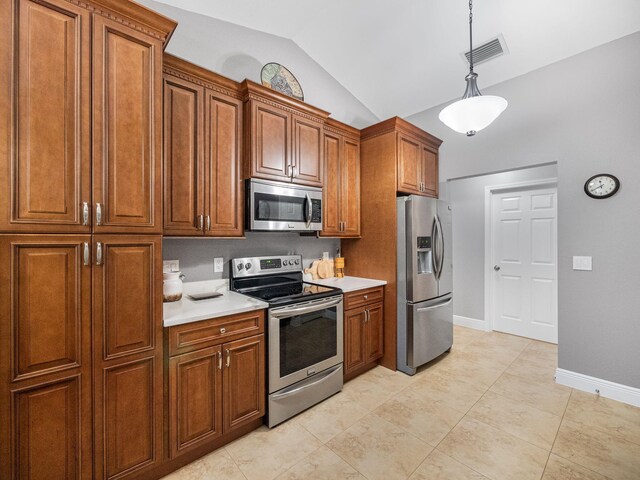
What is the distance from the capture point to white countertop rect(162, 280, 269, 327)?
1.69 meters

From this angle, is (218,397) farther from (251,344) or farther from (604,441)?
(604,441)

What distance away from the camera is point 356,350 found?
9.06 feet

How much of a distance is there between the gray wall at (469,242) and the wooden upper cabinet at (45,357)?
4143mm

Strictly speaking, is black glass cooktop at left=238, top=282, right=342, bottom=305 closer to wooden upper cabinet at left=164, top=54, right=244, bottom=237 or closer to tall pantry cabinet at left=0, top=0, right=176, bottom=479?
wooden upper cabinet at left=164, top=54, right=244, bottom=237

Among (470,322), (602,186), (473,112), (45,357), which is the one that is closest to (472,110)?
(473,112)

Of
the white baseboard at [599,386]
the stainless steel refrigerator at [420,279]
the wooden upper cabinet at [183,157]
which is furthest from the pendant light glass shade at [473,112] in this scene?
the white baseboard at [599,386]

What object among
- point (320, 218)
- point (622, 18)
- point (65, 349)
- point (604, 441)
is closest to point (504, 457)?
point (604, 441)

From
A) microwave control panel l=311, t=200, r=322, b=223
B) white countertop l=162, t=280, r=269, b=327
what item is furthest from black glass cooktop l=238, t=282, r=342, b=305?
microwave control panel l=311, t=200, r=322, b=223

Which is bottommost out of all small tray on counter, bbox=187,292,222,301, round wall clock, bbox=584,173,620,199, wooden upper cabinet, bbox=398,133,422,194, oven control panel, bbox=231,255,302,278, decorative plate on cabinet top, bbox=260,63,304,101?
small tray on counter, bbox=187,292,222,301

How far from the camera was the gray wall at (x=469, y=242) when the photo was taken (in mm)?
4172

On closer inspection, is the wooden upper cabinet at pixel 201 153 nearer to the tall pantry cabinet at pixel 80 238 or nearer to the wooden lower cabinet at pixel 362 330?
the tall pantry cabinet at pixel 80 238

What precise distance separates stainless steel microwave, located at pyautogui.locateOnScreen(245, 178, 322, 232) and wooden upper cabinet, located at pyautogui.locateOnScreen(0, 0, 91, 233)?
1075mm

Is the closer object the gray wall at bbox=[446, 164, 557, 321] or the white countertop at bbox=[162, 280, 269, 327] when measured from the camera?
the white countertop at bbox=[162, 280, 269, 327]

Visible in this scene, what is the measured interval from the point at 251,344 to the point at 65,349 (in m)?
0.98
